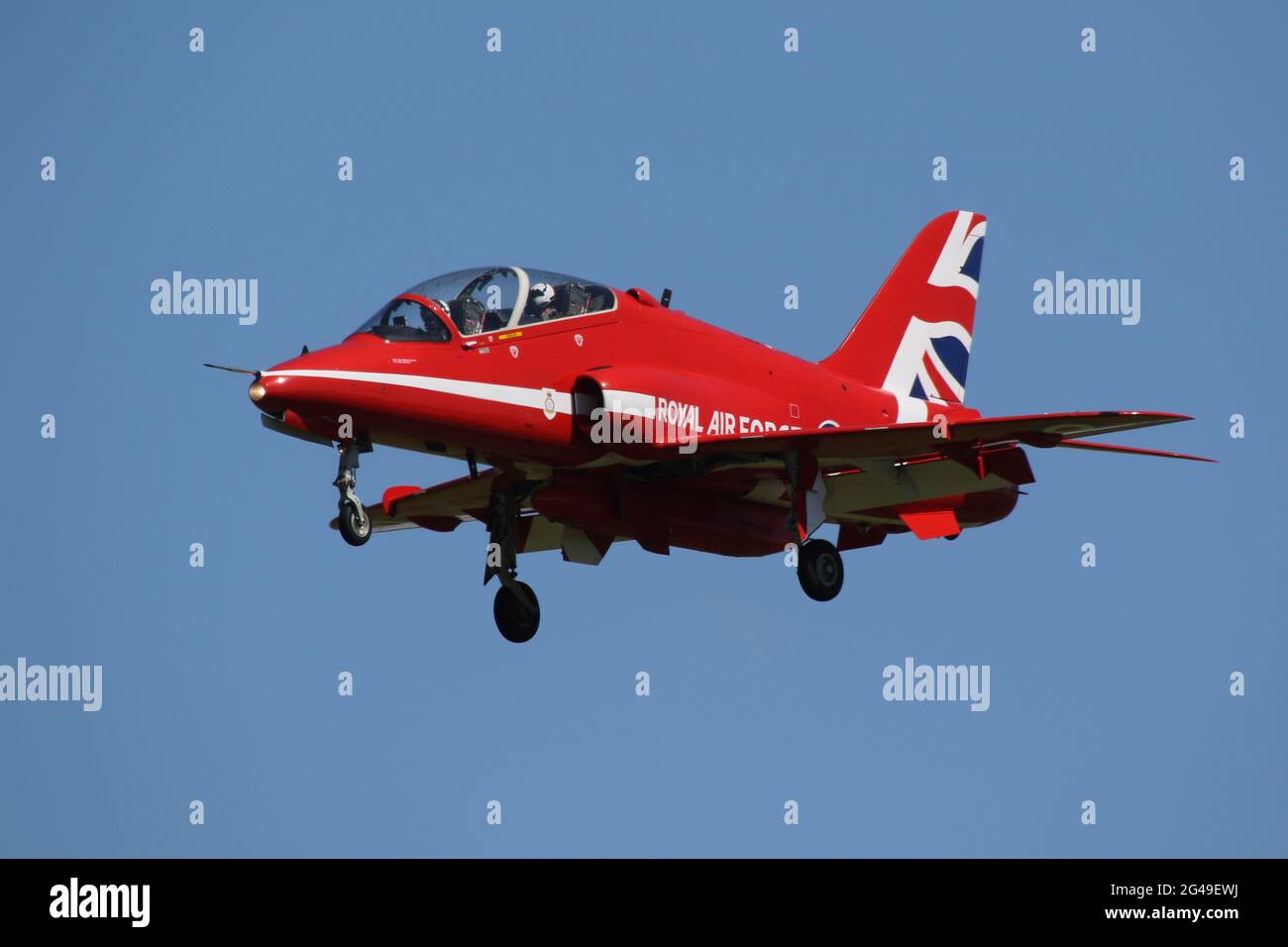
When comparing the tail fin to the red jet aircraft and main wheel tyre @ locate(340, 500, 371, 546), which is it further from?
main wheel tyre @ locate(340, 500, 371, 546)

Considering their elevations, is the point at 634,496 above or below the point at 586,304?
below

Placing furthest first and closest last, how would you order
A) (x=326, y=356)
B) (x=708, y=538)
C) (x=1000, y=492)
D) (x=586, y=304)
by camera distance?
(x=1000, y=492) < (x=708, y=538) < (x=586, y=304) < (x=326, y=356)

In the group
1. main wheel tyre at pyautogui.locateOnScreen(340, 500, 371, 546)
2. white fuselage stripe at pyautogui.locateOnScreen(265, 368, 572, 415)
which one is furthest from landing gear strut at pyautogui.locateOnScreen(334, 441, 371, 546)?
white fuselage stripe at pyautogui.locateOnScreen(265, 368, 572, 415)

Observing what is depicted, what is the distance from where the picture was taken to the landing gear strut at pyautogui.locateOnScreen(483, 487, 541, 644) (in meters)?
29.4

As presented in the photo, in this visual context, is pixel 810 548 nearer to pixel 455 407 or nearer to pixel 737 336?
pixel 737 336

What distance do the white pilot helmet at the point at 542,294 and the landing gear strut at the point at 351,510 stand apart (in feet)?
11.9

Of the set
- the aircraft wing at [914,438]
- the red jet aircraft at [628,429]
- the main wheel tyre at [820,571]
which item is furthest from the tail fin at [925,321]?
the aircraft wing at [914,438]

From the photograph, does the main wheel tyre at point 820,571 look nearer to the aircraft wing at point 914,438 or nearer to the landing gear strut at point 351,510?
the aircraft wing at point 914,438

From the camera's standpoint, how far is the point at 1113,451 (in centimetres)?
3039

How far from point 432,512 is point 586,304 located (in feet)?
18.2

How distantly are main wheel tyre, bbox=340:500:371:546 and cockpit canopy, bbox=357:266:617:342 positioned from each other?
252 cm

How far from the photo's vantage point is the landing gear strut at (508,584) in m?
29.4

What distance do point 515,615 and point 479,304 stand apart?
5.23m

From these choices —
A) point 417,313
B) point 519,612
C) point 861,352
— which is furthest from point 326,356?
point 861,352
